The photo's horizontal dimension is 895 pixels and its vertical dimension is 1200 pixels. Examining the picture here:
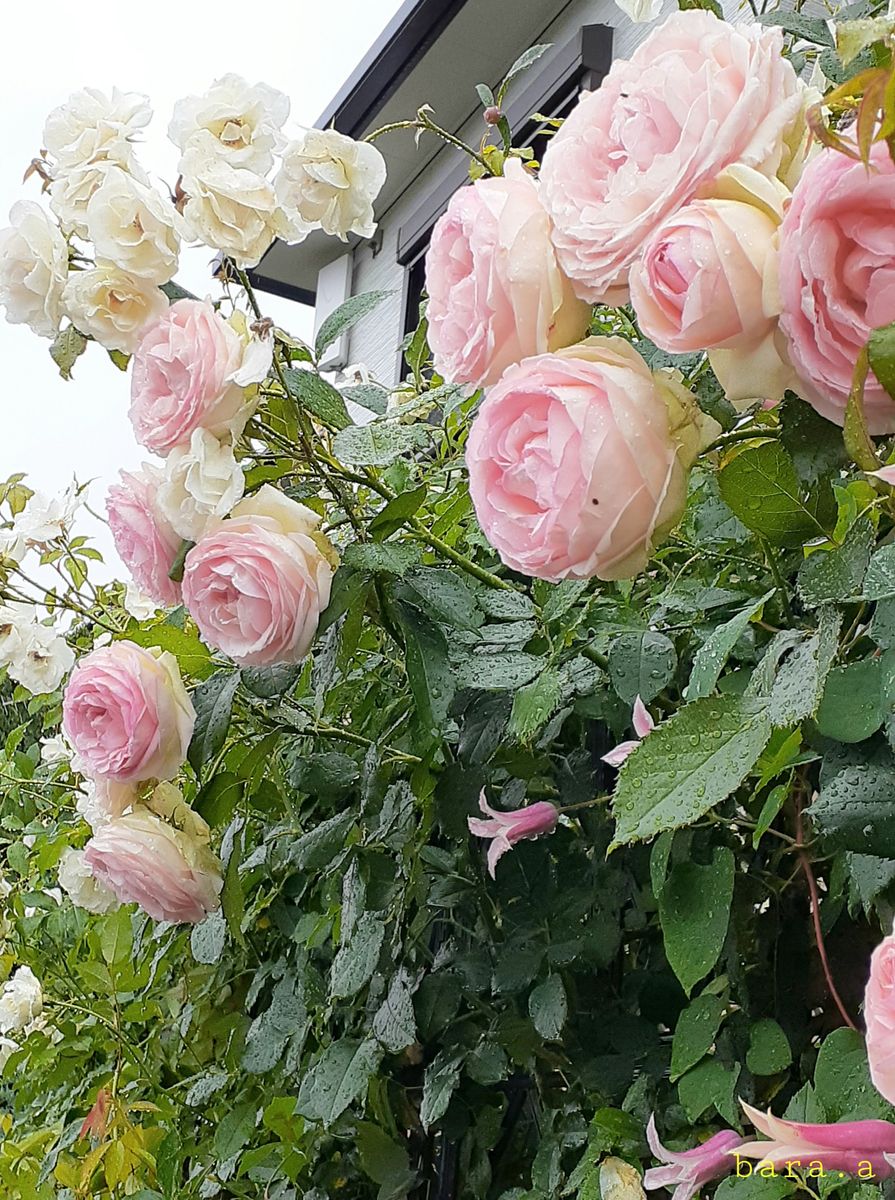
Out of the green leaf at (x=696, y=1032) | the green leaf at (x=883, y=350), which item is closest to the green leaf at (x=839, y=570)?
the green leaf at (x=883, y=350)

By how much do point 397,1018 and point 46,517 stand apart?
858mm

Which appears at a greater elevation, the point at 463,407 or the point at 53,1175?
the point at 463,407

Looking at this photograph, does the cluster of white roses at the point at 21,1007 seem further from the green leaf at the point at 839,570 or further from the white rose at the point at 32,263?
the green leaf at the point at 839,570

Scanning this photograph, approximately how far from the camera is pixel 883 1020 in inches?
12.5

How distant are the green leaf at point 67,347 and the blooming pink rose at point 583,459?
358 millimetres

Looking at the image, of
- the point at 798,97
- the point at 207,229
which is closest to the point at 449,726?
the point at 207,229

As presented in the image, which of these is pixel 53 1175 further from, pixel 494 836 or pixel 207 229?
pixel 207 229

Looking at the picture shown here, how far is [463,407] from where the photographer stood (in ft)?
3.17

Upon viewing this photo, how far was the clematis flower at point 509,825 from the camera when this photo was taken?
775 mm

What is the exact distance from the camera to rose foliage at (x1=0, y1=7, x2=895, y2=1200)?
1.38 ft

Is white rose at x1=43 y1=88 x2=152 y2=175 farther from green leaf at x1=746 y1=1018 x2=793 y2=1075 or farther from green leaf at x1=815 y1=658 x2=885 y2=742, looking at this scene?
green leaf at x1=746 y1=1018 x2=793 y2=1075

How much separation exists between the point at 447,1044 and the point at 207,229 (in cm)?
67

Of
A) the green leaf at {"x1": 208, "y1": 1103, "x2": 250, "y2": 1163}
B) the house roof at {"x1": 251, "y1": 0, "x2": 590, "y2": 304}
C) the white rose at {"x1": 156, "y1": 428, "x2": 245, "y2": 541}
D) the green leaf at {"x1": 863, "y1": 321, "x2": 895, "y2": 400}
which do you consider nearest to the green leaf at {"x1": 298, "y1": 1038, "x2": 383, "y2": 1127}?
the green leaf at {"x1": 208, "y1": 1103, "x2": 250, "y2": 1163}

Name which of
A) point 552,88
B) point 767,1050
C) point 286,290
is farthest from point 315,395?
point 286,290
